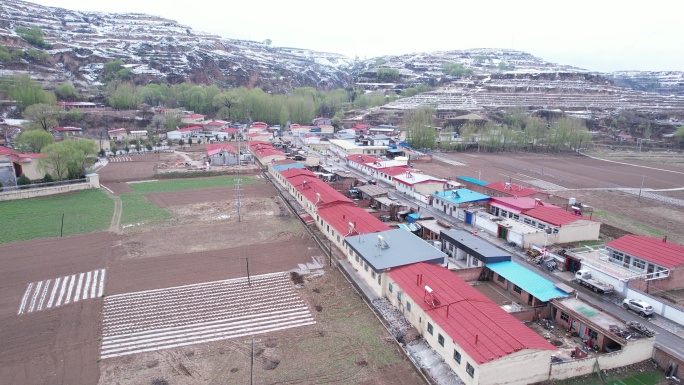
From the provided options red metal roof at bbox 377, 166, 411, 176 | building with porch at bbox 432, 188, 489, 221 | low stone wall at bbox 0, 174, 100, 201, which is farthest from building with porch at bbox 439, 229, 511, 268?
low stone wall at bbox 0, 174, 100, 201

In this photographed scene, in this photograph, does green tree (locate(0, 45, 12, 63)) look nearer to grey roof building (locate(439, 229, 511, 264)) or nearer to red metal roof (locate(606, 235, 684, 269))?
grey roof building (locate(439, 229, 511, 264))

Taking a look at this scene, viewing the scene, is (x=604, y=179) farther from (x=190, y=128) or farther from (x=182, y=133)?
(x=190, y=128)

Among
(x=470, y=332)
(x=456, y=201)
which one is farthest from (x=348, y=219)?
(x=470, y=332)

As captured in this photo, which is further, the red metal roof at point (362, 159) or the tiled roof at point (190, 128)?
the tiled roof at point (190, 128)

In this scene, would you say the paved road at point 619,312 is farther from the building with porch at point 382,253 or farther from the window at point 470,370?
the window at point 470,370

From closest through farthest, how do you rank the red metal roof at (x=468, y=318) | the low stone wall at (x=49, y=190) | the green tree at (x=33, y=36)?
the red metal roof at (x=468, y=318), the low stone wall at (x=49, y=190), the green tree at (x=33, y=36)

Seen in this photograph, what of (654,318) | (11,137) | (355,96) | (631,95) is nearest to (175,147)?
(11,137)

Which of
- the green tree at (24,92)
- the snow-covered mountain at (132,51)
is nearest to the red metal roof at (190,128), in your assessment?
the green tree at (24,92)
